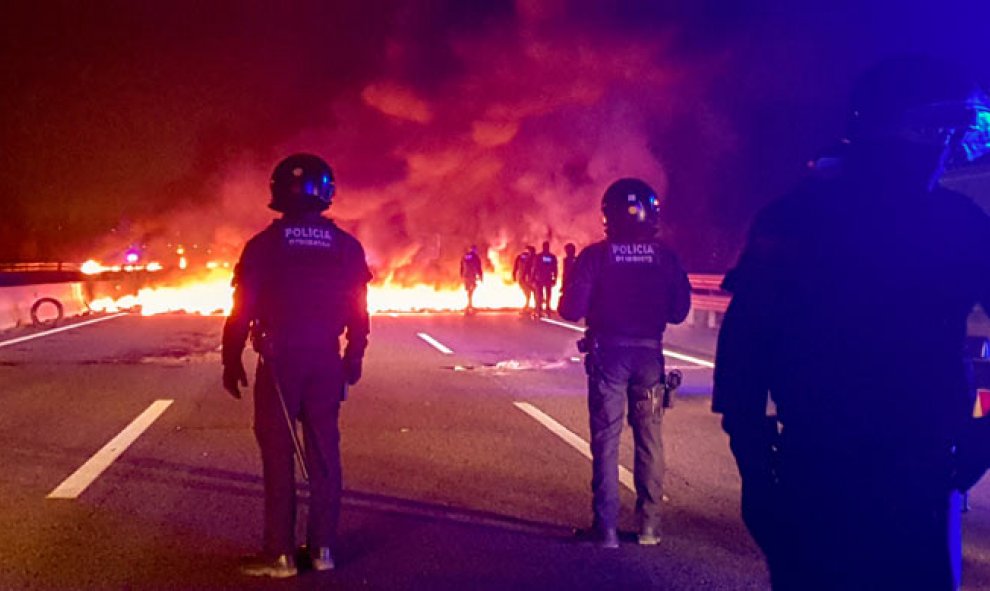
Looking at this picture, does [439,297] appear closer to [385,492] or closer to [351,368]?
[385,492]

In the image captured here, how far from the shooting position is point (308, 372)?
5098mm

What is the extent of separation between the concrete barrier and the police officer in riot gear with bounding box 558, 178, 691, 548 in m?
17.3

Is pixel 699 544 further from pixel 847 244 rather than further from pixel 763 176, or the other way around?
pixel 763 176

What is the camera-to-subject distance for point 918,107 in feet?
8.24

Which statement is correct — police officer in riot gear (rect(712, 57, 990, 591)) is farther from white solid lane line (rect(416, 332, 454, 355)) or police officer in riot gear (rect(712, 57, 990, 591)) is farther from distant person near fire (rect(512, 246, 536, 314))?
distant person near fire (rect(512, 246, 536, 314))

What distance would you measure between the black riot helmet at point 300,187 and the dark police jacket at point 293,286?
82 mm

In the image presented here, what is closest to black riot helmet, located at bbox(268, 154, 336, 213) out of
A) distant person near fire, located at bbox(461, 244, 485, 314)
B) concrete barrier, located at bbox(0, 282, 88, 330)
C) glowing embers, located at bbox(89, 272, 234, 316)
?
concrete barrier, located at bbox(0, 282, 88, 330)

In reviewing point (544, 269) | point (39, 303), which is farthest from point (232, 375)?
point (39, 303)

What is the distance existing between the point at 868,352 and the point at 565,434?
689cm

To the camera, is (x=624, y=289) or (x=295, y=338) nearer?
(x=295, y=338)

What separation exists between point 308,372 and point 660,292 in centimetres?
200

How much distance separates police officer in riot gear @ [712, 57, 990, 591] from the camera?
2.39 m

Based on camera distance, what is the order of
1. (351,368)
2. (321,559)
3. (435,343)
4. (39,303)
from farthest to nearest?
1. (39,303)
2. (435,343)
3. (351,368)
4. (321,559)

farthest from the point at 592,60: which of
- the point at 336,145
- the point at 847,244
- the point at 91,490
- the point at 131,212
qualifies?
the point at 847,244
